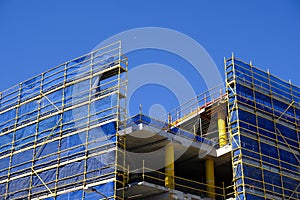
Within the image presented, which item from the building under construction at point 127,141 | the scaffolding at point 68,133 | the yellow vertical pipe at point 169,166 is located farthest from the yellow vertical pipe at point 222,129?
the scaffolding at point 68,133

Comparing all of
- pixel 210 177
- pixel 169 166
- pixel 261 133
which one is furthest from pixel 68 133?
pixel 261 133

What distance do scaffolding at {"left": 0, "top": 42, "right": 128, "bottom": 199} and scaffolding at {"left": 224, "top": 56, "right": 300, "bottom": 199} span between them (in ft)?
21.5

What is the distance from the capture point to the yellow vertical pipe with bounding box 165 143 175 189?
100 feet

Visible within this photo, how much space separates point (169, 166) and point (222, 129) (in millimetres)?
5086

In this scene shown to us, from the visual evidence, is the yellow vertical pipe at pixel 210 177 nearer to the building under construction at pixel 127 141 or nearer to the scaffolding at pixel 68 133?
the building under construction at pixel 127 141

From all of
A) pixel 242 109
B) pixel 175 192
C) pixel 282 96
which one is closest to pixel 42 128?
pixel 175 192

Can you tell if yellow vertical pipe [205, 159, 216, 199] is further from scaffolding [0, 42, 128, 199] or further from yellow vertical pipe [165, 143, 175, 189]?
scaffolding [0, 42, 128, 199]

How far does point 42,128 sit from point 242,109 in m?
12.1

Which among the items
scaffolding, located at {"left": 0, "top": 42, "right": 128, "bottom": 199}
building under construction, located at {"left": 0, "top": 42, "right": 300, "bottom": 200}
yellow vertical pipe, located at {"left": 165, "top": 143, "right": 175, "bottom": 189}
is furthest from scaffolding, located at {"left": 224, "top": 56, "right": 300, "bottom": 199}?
scaffolding, located at {"left": 0, "top": 42, "right": 128, "bottom": 199}

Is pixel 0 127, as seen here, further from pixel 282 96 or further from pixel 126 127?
pixel 282 96

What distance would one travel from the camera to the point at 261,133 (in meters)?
32.5

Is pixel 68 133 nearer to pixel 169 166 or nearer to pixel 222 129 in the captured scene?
pixel 169 166

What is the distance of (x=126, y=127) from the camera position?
2989 centimetres

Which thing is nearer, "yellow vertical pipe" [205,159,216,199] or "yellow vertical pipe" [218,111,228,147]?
"yellow vertical pipe" [205,159,216,199]
